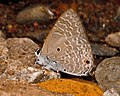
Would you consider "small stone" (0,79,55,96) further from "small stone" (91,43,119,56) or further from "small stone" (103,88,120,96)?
"small stone" (91,43,119,56)

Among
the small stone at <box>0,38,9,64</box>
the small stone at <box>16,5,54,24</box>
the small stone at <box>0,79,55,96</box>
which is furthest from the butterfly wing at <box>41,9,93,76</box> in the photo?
the small stone at <box>16,5,54,24</box>

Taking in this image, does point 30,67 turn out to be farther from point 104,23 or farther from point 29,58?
point 104,23

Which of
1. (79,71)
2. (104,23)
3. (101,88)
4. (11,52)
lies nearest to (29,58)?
(11,52)

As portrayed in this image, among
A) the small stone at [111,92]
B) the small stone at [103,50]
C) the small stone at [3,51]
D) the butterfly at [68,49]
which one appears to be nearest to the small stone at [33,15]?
the small stone at [103,50]

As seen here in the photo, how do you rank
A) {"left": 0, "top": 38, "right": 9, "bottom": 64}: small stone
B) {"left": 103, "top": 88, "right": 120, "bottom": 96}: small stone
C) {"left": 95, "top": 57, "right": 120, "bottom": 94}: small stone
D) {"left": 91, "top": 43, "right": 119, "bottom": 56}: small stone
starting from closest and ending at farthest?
1. {"left": 103, "top": 88, "right": 120, "bottom": 96}: small stone
2. {"left": 95, "top": 57, "right": 120, "bottom": 94}: small stone
3. {"left": 0, "top": 38, "right": 9, "bottom": 64}: small stone
4. {"left": 91, "top": 43, "right": 119, "bottom": 56}: small stone

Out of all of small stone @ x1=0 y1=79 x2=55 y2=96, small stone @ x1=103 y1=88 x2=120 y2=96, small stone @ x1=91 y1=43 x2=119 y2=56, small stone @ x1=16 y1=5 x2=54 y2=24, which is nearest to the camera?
small stone @ x1=0 y1=79 x2=55 y2=96

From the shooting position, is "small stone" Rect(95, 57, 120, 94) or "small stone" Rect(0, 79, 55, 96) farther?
"small stone" Rect(95, 57, 120, 94)

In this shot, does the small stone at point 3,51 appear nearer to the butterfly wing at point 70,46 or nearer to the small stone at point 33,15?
the butterfly wing at point 70,46

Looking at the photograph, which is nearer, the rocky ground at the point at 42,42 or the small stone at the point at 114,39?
the rocky ground at the point at 42,42
